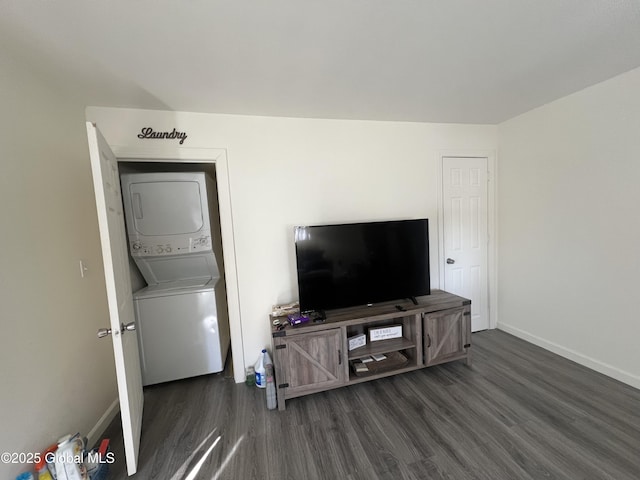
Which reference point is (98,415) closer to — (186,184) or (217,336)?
(217,336)

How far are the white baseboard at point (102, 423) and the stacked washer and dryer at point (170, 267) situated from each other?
307 mm

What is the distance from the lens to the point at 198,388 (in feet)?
7.61

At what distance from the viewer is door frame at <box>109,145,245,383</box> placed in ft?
6.84

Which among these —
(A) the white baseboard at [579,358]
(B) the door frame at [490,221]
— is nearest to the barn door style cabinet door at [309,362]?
(B) the door frame at [490,221]

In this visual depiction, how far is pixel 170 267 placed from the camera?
2.48 metres

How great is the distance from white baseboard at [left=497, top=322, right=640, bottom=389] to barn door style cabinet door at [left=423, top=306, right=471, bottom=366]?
947 millimetres

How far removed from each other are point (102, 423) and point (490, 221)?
4.13 meters

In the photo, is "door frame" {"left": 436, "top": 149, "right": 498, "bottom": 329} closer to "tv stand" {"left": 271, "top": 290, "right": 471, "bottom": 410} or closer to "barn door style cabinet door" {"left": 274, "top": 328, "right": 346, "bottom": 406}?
"tv stand" {"left": 271, "top": 290, "right": 471, "bottom": 410}

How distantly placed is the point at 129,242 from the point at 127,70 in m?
1.37

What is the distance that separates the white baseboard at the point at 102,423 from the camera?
5.64ft

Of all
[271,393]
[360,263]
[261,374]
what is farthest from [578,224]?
[261,374]

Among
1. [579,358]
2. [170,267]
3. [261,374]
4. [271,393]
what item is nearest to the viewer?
[271,393]

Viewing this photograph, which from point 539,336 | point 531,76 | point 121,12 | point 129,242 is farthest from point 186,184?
point 539,336

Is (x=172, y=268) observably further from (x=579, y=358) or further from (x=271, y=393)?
(x=579, y=358)
